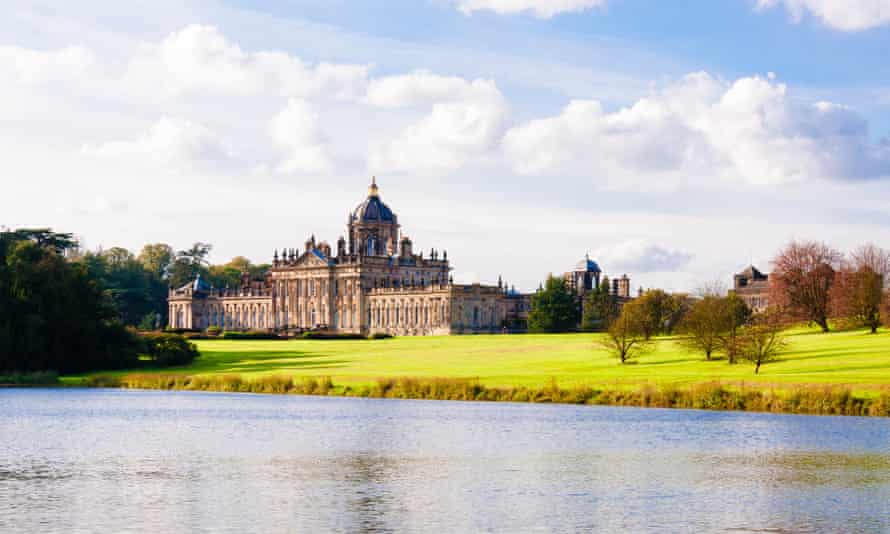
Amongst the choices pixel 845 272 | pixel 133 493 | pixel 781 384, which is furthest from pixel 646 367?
pixel 133 493

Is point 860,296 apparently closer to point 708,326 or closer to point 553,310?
point 708,326

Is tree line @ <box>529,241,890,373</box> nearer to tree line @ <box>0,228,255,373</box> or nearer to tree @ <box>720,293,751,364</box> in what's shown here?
tree @ <box>720,293,751,364</box>

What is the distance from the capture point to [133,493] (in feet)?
99.2

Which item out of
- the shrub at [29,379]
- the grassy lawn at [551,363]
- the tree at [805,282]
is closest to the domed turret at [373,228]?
the grassy lawn at [551,363]

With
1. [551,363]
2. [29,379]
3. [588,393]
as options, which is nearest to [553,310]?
[551,363]

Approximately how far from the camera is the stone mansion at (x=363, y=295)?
162250 mm

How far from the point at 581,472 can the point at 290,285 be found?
494 ft

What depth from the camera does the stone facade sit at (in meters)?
162

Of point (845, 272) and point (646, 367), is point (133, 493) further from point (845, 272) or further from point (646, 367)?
point (845, 272)

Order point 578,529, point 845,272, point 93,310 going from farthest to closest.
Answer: point 845,272
point 93,310
point 578,529

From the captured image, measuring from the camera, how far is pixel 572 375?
6712 cm

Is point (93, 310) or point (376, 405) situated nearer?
point (376, 405)

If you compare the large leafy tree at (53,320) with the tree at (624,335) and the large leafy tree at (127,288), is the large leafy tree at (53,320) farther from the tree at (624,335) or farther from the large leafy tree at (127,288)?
the large leafy tree at (127,288)

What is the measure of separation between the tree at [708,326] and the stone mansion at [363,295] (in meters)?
86.2
